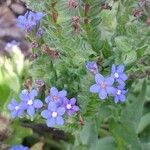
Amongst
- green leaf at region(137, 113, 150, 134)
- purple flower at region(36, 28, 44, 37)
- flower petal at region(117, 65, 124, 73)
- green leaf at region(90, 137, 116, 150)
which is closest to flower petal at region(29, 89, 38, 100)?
purple flower at region(36, 28, 44, 37)

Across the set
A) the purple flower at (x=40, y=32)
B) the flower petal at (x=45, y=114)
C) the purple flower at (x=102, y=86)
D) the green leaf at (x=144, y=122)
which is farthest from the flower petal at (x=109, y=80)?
the green leaf at (x=144, y=122)

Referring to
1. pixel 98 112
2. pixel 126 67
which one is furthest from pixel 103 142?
pixel 126 67

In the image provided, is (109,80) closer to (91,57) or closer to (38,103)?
(91,57)

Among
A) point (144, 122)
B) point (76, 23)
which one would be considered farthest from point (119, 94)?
point (144, 122)

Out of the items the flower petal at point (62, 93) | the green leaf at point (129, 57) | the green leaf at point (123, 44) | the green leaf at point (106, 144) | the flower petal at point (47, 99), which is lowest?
the green leaf at point (106, 144)

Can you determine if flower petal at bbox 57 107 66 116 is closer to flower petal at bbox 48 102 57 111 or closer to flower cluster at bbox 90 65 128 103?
flower petal at bbox 48 102 57 111

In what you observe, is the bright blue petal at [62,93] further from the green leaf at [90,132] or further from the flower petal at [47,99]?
the green leaf at [90,132]

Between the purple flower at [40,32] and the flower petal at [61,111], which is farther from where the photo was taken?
the purple flower at [40,32]

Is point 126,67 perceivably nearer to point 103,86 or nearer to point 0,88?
point 103,86
